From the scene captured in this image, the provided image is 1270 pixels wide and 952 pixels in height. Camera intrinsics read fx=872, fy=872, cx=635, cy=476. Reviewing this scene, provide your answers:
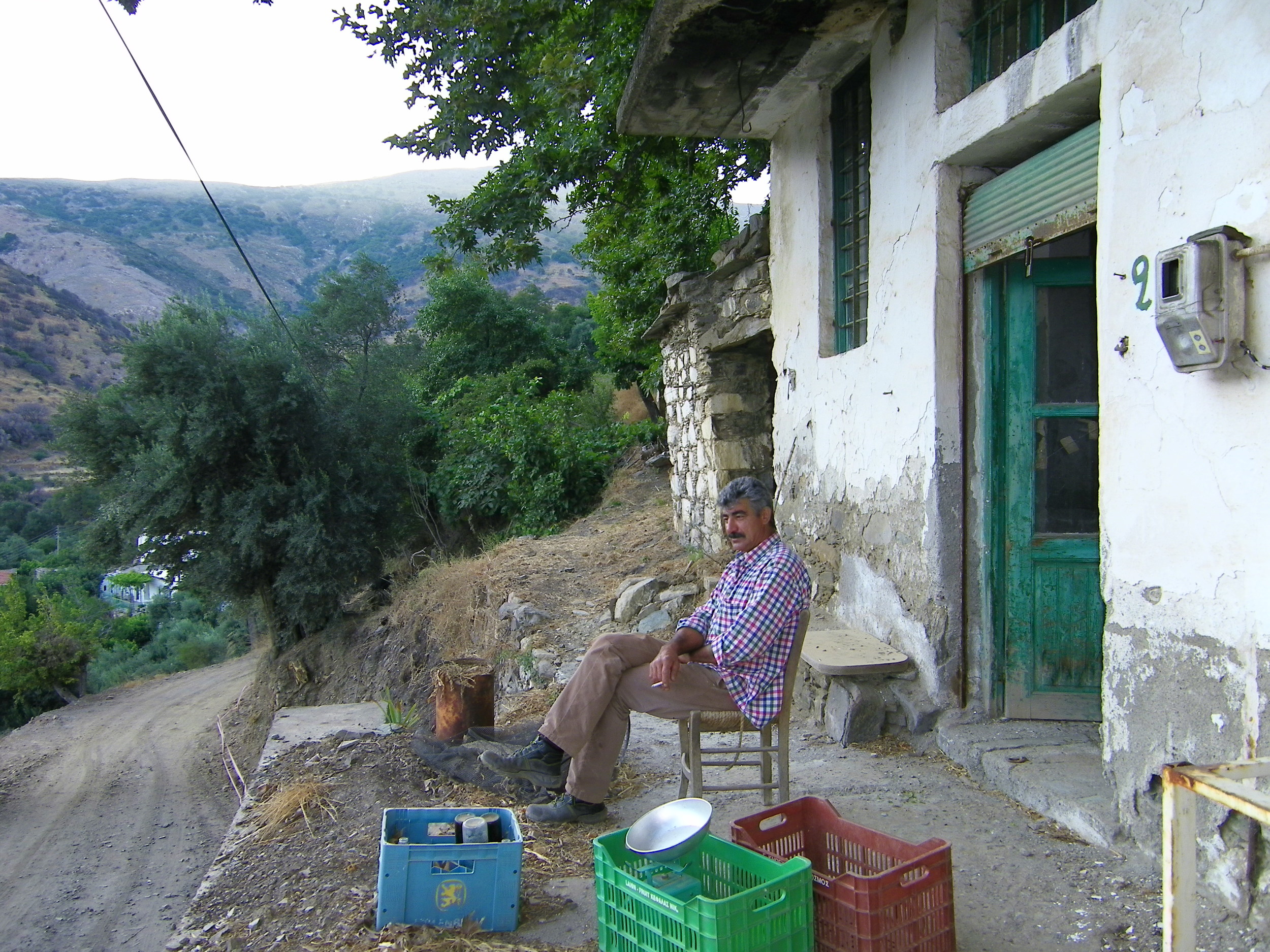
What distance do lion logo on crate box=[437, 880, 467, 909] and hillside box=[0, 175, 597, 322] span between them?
50928mm

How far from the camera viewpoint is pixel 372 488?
1314 centimetres

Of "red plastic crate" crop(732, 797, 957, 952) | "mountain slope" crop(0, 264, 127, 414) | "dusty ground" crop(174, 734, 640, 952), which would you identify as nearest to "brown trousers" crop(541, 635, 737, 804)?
"dusty ground" crop(174, 734, 640, 952)

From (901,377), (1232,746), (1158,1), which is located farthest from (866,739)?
(1158,1)

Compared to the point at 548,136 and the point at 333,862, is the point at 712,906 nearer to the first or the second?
the point at 333,862

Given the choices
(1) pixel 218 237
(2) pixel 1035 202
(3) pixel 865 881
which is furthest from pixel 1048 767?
(1) pixel 218 237

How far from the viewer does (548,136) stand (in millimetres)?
8422

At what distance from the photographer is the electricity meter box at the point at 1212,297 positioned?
2.53 metres

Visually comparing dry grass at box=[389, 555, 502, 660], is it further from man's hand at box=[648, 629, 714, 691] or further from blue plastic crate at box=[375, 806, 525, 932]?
blue plastic crate at box=[375, 806, 525, 932]

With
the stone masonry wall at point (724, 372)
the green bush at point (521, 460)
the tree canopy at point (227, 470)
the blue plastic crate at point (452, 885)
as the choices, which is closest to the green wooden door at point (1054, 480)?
the blue plastic crate at point (452, 885)

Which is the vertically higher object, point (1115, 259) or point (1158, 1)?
point (1158, 1)

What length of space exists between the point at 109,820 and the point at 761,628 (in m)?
9.30

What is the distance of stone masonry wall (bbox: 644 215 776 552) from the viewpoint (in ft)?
24.2

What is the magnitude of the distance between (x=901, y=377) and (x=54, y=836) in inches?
381

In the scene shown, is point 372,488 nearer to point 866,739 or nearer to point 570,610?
point 570,610
